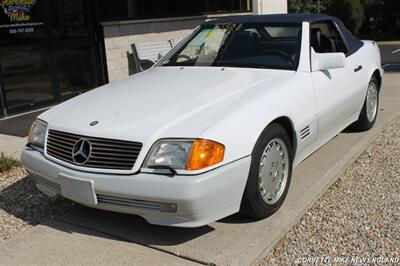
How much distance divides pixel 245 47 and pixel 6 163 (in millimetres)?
2627

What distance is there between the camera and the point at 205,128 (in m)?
3.10

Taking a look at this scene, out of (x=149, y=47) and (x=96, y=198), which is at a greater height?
(x=149, y=47)

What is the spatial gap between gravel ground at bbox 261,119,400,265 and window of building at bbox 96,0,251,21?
229 inches

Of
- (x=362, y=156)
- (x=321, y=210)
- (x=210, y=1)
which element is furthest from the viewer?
(x=210, y=1)

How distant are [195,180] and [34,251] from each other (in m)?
1.27

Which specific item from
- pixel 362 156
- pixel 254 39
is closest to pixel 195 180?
pixel 254 39

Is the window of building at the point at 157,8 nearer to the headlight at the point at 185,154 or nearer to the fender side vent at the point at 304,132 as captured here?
the fender side vent at the point at 304,132

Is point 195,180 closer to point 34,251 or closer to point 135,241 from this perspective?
point 135,241

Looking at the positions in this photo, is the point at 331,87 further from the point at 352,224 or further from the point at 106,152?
the point at 106,152

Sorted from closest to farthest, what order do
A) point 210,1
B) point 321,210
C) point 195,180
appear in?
point 195,180
point 321,210
point 210,1

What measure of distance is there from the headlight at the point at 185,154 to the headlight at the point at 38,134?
1.06m

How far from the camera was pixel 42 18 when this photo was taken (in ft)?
25.8

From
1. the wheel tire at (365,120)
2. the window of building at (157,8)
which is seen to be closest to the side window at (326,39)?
the wheel tire at (365,120)

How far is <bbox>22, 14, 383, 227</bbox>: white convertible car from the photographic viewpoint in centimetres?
304
